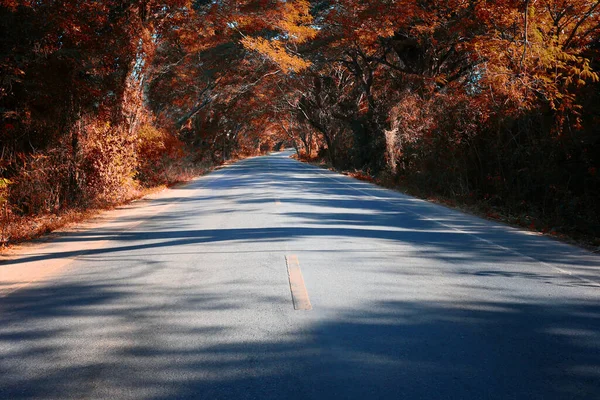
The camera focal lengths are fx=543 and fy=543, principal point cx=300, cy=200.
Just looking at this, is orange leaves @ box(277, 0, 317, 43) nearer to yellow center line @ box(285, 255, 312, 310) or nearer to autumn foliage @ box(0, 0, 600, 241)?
autumn foliage @ box(0, 0, 600, 241)

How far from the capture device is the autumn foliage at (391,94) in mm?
11375

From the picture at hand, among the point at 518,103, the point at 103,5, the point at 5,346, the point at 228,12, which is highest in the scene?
the point at 228,12

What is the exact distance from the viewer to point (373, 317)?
4.86 metres

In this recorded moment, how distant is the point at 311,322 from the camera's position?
4727 millimetres

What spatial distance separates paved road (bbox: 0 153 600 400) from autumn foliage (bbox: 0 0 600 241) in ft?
14.6

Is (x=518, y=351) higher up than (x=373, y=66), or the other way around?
(x=373, y=66)

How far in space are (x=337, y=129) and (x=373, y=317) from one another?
40994 mm

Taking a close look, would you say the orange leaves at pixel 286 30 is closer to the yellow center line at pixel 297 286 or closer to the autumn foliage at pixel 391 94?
the autumn foliage at pixel 391 94

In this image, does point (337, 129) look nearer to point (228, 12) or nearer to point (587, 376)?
point (228, 12)

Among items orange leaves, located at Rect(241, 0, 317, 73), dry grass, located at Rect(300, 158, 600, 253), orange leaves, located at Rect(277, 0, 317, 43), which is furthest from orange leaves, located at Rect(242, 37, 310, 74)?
dry grass, located at Rect(300, 158, 600, 253)

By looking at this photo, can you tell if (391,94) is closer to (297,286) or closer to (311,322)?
(297,286)

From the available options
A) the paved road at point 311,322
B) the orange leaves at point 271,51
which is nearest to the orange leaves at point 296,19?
the orange leaves at point 271,51

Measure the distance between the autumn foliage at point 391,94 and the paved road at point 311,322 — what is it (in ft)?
14.6

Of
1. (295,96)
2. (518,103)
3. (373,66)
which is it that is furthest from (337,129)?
(518,103)
